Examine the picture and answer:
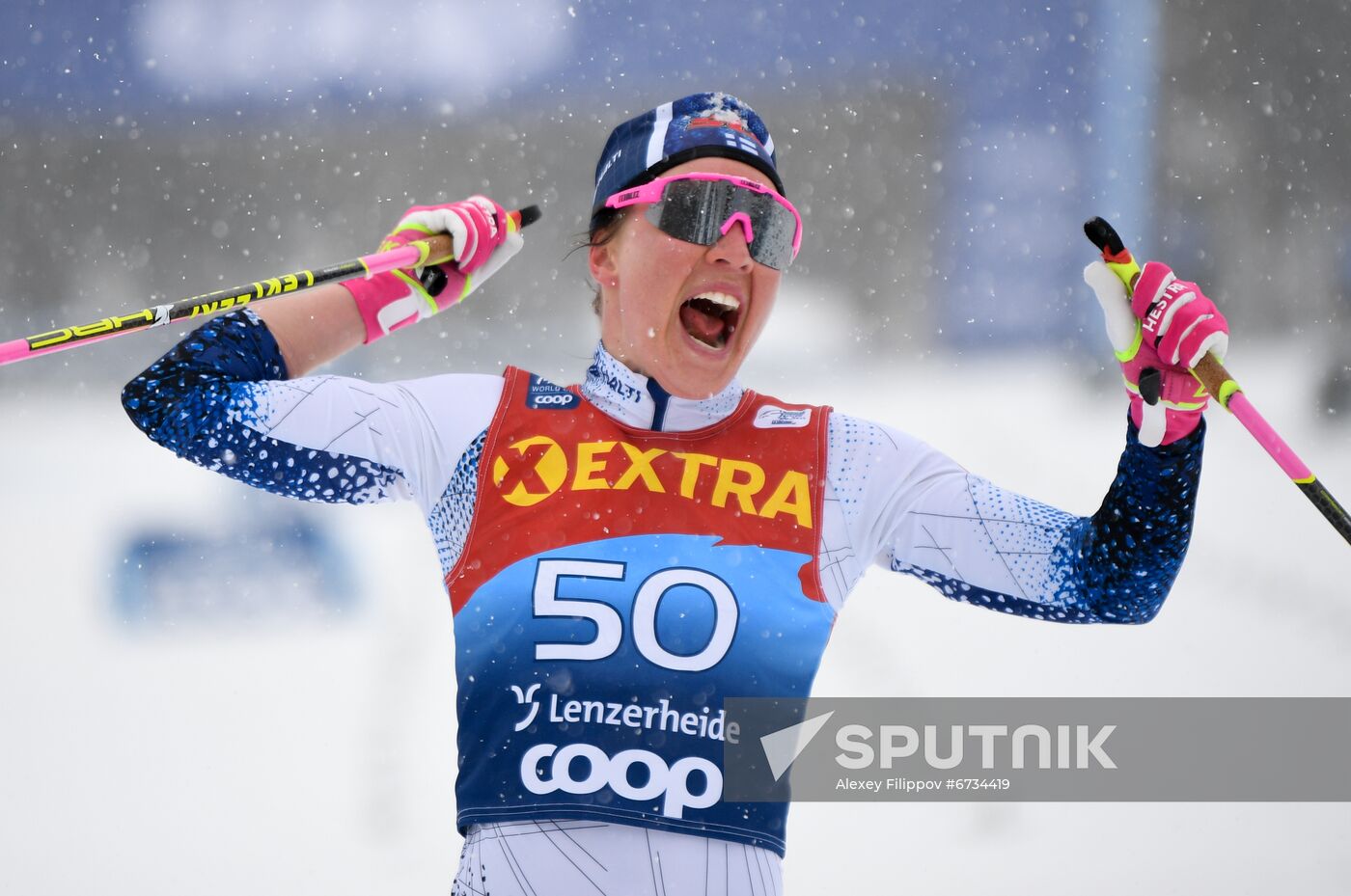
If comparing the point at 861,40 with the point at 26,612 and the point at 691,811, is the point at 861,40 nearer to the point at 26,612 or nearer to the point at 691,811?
the point at 26,612

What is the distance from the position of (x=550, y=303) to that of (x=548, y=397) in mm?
3223

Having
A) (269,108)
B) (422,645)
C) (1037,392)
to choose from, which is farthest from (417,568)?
(1037,392)

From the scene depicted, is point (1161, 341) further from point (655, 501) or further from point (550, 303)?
point (550, 303)

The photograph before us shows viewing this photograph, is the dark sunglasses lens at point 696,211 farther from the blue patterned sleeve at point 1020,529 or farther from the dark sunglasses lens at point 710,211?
the blue patterned sleeve at point 1020,529

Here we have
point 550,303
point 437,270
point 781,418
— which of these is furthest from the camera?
point 550,303

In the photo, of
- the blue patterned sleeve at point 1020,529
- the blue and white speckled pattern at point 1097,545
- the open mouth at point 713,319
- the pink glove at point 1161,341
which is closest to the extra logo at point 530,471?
the open mouth at point 713,319

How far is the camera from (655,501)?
78.4 inches

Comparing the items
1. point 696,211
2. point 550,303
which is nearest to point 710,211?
point 696,211

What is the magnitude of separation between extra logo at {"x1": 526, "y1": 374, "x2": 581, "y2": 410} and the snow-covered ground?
5.97 feet

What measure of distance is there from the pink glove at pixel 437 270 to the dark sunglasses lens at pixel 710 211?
0.42 m

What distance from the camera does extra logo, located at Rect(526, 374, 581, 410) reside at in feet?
6.98

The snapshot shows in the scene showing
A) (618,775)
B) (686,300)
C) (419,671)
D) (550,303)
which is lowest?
(618,775)

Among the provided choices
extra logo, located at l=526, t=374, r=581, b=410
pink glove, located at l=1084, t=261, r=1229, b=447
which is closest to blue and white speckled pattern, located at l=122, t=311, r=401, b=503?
extra logo, located at l=526, t=374, r=581, b=410

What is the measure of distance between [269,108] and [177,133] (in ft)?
1.25
